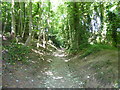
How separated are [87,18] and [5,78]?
14.7 m

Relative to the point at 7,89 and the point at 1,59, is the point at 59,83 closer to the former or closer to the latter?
the point at 7,89

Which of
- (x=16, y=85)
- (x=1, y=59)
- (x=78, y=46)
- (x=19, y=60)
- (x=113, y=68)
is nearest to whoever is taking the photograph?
(x=16, y=85)

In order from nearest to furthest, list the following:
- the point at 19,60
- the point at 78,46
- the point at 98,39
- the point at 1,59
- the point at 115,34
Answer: the point at 1,59 < the point at 19,60 < the point at 115,34 < the point at 78,46 < the point at 98,39

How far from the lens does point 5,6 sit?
634 inches

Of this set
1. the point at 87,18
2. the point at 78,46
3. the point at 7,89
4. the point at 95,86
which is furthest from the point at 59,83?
the point at 87,18

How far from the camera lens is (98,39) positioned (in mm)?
16859

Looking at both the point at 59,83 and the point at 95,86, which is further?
the point at 59,83

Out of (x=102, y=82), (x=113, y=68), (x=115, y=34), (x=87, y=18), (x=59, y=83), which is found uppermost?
(x=87, y=18)

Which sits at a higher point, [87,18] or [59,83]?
[87,18]

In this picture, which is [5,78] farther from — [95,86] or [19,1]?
[19,1]

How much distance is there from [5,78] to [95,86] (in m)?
4.75

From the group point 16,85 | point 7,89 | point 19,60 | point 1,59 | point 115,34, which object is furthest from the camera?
point 115,34

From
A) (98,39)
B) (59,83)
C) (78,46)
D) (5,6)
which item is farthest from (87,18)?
(59,83)


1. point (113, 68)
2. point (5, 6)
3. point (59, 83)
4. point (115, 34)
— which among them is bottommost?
point (59, 83)
